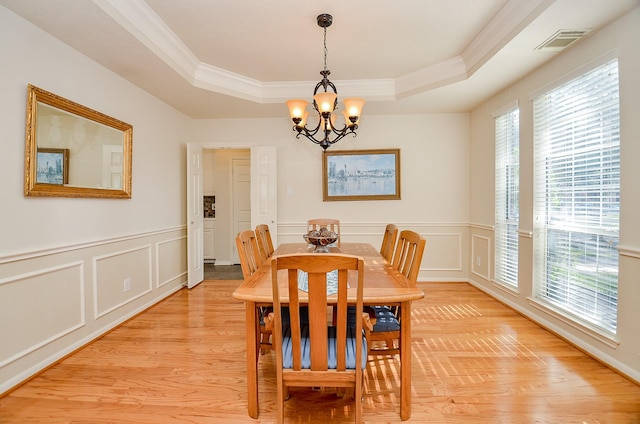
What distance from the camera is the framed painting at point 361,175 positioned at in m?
4.55

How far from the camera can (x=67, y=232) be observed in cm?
250

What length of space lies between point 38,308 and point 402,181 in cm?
404

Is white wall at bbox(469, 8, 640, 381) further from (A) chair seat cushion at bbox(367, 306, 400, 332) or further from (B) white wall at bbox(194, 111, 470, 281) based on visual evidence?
(A) chair seat cushion at bbox(367, 306, 400, 332)

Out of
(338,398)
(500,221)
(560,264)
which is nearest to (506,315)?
(560,264)

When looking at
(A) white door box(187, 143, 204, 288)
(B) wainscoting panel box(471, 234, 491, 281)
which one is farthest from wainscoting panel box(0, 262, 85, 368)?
(B) wainscoting panel box(471, 234, 491, 281)

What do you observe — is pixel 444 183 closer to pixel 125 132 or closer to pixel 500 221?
pixel 500 221

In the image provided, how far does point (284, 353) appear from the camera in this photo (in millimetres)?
1535

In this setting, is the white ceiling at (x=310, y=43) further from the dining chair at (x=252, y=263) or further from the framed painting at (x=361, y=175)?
the dining chair at (x=252, y=263)

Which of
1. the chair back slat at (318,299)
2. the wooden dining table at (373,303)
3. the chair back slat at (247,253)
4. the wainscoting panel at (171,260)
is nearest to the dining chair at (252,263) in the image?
the chair back slat at (247,253)

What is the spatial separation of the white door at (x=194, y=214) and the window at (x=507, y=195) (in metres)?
3.80

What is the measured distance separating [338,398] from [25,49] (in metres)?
3.00

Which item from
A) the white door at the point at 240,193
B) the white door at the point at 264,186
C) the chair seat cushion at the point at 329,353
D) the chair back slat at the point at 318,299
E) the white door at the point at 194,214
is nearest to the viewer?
the chair back slat at the point at 318,299

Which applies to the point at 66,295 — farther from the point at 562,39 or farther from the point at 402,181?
the point at 562,39

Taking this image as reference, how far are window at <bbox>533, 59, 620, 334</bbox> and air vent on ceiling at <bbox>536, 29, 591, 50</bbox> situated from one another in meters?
Result: 0.27
